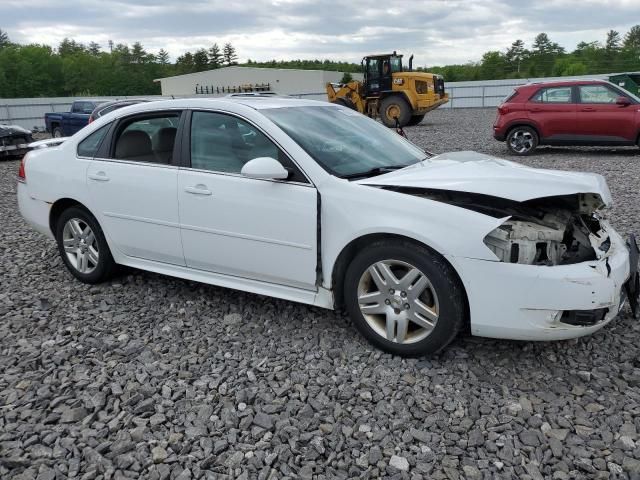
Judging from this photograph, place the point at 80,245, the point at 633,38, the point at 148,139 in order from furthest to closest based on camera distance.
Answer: the point at 633,38 < the point at 80,245 < the point at 148,139

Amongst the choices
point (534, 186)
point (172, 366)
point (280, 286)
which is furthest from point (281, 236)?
point (534, 186)

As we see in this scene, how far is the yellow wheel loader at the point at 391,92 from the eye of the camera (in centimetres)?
2103

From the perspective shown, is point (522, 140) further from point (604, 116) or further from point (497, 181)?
point (497, 181)

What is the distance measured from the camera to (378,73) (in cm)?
2123

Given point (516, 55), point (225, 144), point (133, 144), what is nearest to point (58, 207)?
point (133, 144)

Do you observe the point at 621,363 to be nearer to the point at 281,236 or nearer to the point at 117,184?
the point at 281,236

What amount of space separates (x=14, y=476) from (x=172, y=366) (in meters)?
1.09

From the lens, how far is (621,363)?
338 cm

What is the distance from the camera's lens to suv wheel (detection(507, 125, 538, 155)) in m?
12.5

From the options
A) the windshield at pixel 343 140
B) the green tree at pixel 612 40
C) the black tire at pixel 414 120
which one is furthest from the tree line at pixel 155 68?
the windshield at pixel 343 140

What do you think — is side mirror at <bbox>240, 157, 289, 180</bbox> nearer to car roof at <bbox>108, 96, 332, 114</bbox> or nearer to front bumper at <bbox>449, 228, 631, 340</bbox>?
car roof at <bbox>108, 96, 332, 114</bbox>

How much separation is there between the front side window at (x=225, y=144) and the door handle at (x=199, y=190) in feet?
0.46

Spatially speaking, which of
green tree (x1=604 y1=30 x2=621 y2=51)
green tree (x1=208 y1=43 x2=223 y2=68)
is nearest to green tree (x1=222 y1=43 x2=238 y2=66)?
green tree (x1=208 y1=43 x2=223 y2=68)

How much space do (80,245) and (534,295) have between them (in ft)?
12.2
